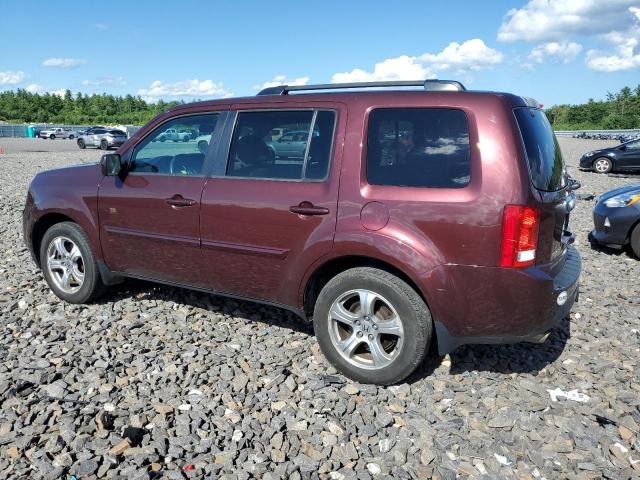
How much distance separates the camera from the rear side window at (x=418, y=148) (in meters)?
3.25

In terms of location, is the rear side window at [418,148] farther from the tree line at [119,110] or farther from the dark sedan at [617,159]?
the tree line at [119,110]

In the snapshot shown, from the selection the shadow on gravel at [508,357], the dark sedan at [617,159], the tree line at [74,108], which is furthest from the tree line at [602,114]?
the shadow on gravel at [508,357]

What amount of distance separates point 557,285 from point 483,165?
90cm

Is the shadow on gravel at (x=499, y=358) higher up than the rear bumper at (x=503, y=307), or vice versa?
the rear bumper at (x=503, y=307)

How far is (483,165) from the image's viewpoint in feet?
10.3

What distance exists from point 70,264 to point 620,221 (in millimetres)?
6612

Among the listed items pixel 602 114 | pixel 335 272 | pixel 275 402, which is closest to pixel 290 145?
pixel 335 272

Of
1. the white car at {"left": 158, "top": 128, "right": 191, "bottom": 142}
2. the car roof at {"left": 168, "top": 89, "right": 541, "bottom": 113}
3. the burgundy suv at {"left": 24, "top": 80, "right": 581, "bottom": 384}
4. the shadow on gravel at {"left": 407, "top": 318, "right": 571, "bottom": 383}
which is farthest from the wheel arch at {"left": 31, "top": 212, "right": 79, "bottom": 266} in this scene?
the shadow on gravel at {"left": 407, "top": 318, "right": 571, "bottom": 383}

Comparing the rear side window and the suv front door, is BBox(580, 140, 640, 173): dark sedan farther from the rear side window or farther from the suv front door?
the suv front door

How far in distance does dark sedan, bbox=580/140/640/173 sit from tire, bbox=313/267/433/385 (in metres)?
18.1

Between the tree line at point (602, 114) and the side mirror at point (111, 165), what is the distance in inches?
2542

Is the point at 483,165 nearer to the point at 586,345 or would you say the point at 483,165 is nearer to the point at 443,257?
the point at 443,257

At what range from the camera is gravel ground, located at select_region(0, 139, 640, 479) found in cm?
286

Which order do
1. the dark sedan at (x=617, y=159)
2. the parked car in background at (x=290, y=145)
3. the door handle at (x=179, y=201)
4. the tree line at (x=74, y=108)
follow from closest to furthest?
the parked car in background at (x=290, y=145) < the door handle at (x=179, y=201) < the dark sedan at (x=617, y=159) < the tree line at (x=74, y=108)
